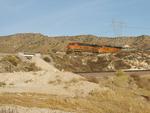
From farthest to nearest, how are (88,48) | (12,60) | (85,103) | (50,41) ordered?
(50,41) < (88,48) < (12,60) < (85,103)

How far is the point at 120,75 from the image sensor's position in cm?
4900

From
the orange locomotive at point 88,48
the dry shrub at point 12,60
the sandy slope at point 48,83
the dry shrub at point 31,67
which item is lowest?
the sandy slope at point 48,83

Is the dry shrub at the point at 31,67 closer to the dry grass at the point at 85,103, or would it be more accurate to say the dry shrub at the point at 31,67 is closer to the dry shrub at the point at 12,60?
the dry shrub at the point at 12,60

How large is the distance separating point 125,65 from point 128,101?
51355 millimetres

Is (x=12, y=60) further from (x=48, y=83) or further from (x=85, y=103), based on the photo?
(x=85, y=103)

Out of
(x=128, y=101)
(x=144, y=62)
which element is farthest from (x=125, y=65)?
(x=128, y=101)

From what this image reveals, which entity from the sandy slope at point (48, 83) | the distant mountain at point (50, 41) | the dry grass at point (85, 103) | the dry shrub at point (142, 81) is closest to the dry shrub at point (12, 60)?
the sandy slope at point (48, 83)

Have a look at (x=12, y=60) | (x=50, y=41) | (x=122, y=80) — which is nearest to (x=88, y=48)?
(x=12, y=60)

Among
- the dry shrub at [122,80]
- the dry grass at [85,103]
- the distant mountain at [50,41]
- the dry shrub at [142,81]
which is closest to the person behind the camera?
the dry grass at [85,103]

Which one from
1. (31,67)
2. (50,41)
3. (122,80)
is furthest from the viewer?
(50,41)

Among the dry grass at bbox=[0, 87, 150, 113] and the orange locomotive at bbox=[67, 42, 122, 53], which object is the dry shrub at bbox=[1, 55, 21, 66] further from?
the orange locomotive at bbox=[67, 42, 122, 53]

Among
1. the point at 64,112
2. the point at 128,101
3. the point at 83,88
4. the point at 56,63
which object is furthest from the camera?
the point at 56,63

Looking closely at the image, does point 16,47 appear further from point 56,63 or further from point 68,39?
point 56,63

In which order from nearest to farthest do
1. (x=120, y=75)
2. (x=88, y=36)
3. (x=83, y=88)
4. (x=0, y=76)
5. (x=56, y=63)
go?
(x=83, y=88) < (x=0, y=76) < (x=120, y=75) < (x=56, y=63) < (x=88, y=36)
